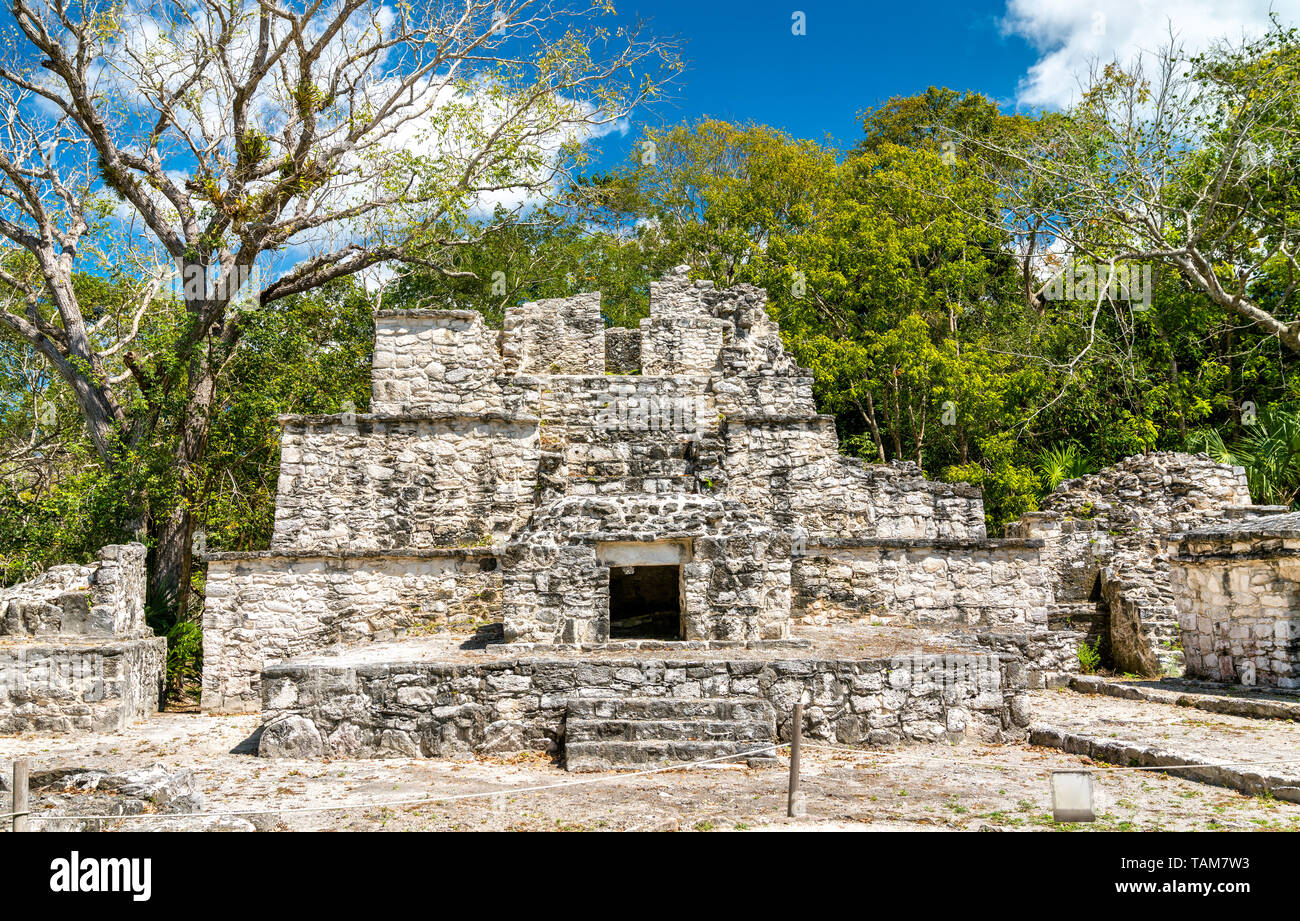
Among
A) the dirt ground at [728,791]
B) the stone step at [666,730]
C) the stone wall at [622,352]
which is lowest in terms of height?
the dirt ground at [728,791]

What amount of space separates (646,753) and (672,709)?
1.42 ft

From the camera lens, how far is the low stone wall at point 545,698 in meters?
6.79

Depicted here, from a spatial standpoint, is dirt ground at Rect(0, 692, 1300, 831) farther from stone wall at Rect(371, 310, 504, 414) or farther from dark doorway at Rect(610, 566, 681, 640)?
stone wall at Rect(371, 310, 504, 414)

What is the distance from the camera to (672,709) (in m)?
6.57

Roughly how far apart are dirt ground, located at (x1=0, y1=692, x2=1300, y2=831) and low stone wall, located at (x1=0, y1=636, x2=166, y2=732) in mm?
757

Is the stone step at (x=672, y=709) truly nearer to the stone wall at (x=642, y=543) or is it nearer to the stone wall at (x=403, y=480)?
the stone wall at (x=642, y=543)

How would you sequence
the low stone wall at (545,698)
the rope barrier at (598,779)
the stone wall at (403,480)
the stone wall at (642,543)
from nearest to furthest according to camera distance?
the rope barrier at (598,779) < the low stone wall at (545,698) < the stone wall at (642,543) < the stone wall at (403,480)

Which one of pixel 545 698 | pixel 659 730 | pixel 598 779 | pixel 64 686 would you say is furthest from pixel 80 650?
pixel 659 730

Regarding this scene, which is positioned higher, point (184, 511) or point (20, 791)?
point (184, 511)

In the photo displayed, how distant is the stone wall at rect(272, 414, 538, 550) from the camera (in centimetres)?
1124

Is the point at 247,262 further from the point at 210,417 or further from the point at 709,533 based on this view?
the point at 709,533

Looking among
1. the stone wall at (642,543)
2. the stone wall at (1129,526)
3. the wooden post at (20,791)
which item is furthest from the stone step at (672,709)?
the stone wall at (1129,526)

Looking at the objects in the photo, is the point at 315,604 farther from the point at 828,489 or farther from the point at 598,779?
the point at 828,489

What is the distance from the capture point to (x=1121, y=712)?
8344 mm
